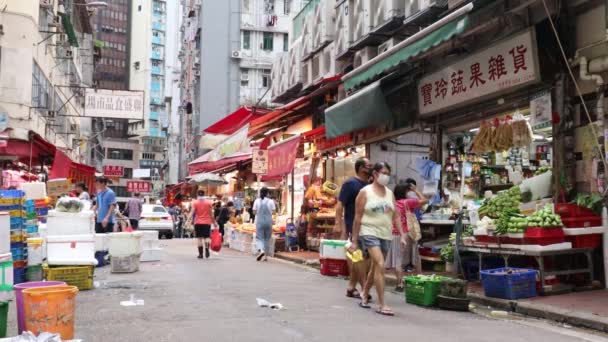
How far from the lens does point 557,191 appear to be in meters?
9.77

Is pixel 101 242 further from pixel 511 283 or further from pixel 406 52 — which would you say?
pixel 511 283

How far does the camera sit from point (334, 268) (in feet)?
40.6

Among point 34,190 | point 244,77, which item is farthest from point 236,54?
point 34,190

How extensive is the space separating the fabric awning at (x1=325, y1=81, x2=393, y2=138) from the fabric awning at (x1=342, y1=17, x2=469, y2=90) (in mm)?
538

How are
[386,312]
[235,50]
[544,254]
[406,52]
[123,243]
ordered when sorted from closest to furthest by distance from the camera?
[386,312], [544,254], [406,52], [123,243], [235,50]

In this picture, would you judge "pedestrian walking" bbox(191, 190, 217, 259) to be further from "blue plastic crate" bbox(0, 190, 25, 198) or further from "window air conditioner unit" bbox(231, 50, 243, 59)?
"window air conditioner unit" bbox(231, 50, 243, 59)

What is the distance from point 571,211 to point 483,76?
130 inches

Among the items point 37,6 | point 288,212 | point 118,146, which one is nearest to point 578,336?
point 288,212

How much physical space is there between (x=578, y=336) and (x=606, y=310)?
1.15m

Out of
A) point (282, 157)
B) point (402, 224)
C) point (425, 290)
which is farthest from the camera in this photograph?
point (282, 157)

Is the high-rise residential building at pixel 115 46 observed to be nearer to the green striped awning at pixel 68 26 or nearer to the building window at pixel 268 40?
the building window at pixel 268 40

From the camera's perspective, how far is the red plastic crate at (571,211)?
9.06m

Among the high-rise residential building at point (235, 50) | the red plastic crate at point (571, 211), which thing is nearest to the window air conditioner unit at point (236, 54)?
the high-rise residential building at point (235, 50)

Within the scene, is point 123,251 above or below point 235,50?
below
